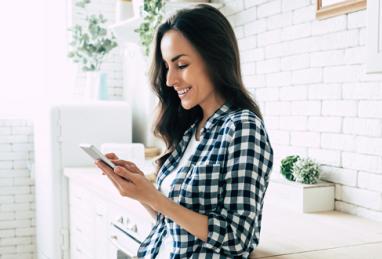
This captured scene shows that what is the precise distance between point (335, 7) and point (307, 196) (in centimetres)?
78

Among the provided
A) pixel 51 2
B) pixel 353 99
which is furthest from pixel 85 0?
pixel 353 99

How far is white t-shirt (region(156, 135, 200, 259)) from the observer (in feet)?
5.05

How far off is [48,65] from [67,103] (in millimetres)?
691

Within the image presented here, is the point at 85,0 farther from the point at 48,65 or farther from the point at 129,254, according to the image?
the point at 129,254

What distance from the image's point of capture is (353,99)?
1956 millimetres

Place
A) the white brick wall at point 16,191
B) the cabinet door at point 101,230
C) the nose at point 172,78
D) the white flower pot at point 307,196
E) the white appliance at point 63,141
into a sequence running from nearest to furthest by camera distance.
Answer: the nose at point 172,78 → the white flower pot at point 307,196 → the cabinet door at point 101,230 → the white appliance at point 63,141 → the white brick wall at point 16,191

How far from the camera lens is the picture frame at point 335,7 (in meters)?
1.92

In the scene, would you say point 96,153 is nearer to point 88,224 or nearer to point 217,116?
point 217,116

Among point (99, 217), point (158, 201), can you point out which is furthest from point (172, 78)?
point (99, 217)

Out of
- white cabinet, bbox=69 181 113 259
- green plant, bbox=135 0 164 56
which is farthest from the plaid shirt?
green plant, bbox=135 0 164 56

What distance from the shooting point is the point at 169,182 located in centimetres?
165

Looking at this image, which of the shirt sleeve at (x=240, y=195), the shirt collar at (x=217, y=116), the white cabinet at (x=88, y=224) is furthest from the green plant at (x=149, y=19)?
the shirt sleeve at (x=240, y=195)

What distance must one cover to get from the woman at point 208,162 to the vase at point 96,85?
208 centimetres

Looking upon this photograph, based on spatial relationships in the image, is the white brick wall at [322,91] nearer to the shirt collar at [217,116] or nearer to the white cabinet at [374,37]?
the white cabinet at [374,37]
